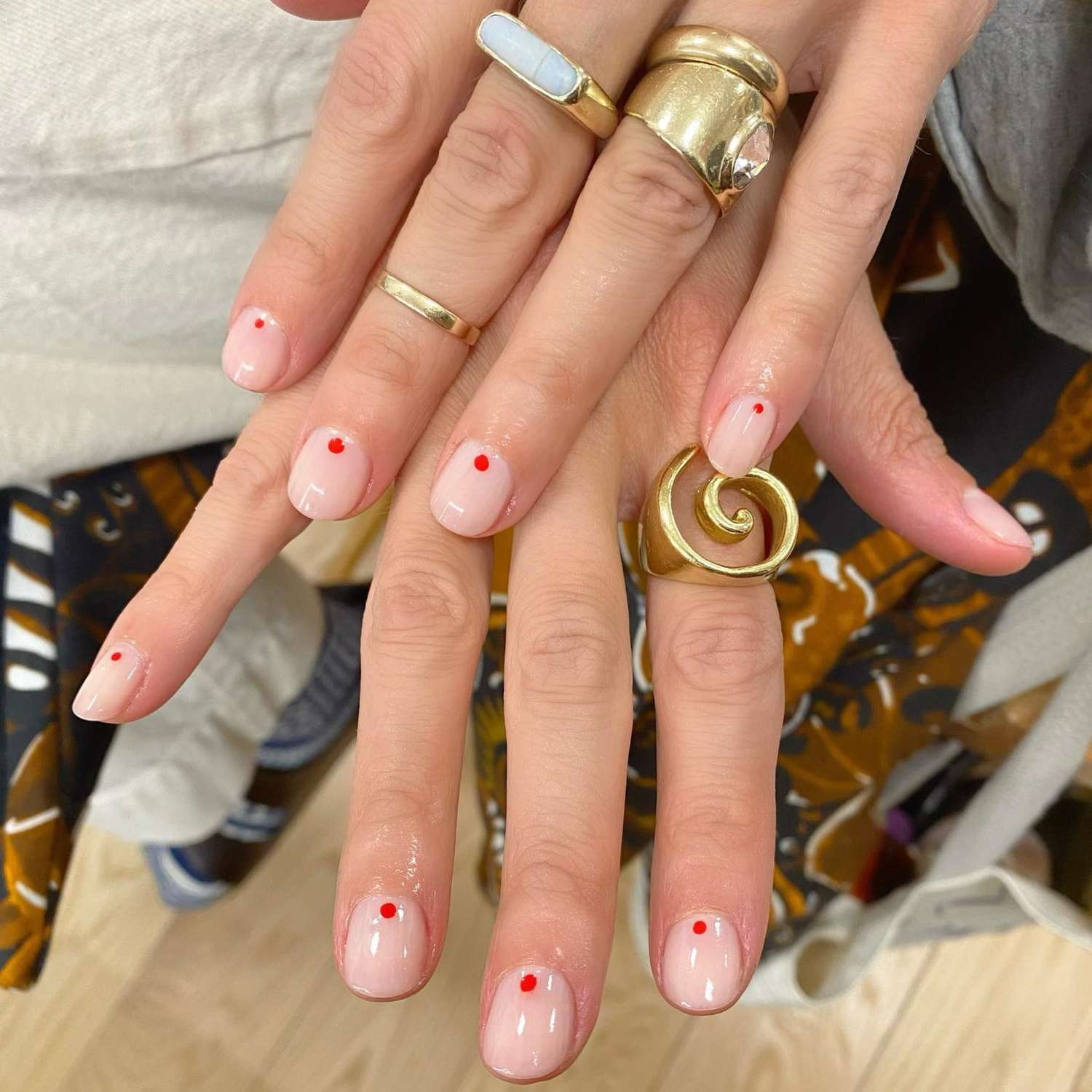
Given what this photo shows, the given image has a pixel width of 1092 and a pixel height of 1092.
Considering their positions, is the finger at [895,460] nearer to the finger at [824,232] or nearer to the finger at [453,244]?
the finger at [824,232]

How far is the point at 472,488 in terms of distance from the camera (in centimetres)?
52

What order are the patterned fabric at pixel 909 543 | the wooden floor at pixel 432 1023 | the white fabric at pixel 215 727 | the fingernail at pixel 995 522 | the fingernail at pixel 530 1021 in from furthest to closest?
the wooden floor at pixel 432 1023, the white fabric at pixel 215 727, the patterned fabric at pixel 909 543, the fingernail at pixel 995 522, the fingernail at pixel 530 1021

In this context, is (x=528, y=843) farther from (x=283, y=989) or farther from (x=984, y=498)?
(x=283, y=989)

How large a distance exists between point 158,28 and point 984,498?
605 mm

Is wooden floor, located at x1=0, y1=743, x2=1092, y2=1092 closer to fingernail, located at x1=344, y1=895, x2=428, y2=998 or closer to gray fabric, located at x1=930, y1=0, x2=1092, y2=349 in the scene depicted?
fingernail, located at x1=344, y1=895, x2=428, y2=998

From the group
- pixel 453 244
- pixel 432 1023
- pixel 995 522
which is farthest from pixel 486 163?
pixel 432 1023

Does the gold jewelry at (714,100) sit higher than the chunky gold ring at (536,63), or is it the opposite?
the gold jewelry at (714,100)

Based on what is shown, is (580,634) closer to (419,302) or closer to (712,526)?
(712,526)

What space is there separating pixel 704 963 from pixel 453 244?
0.43 meters

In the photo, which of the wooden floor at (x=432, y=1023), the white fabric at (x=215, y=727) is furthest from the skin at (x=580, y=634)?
the wooden floor at (x=432, y=1023)

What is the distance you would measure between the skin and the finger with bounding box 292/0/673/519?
0.02 meters

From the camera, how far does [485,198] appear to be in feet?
1.77

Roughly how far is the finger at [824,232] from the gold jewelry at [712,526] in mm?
25

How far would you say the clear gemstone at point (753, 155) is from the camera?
19.8 inches
